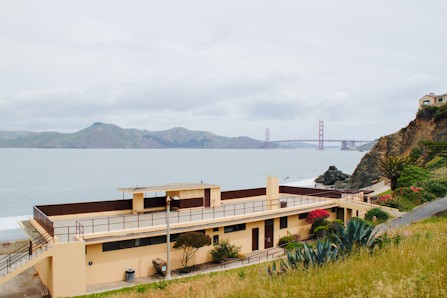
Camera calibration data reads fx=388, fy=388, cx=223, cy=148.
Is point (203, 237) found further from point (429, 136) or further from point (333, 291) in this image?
point (429, 136)

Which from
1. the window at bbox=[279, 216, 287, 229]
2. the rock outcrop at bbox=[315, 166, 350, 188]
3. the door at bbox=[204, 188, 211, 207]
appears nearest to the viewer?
the window at bbox=[279, 216, 287, 229]

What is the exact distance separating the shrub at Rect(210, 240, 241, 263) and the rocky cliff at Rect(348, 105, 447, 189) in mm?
41143

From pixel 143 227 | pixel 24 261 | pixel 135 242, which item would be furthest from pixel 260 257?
pixel 24 261

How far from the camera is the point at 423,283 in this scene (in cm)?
541

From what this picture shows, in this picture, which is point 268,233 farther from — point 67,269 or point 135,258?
point 67,269

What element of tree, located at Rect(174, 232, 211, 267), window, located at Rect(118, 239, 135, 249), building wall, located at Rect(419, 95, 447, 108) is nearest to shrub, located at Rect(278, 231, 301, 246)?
tree, located at Rect(174, 232, 211, 267)

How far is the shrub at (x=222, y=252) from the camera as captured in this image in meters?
23.2

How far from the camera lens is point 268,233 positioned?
26906 mm

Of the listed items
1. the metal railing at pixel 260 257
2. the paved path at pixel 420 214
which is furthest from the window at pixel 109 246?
the paved path at pixel 420 214

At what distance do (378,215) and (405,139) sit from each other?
40127mm

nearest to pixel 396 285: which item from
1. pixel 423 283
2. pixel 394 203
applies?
pixel 423 283

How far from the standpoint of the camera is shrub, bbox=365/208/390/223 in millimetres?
26641

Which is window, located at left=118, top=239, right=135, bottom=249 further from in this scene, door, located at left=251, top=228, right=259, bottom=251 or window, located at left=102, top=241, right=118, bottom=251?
door, located at left=251, top=228, right=259, bottom=251

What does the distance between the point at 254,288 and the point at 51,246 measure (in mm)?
12998
